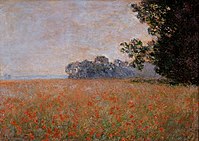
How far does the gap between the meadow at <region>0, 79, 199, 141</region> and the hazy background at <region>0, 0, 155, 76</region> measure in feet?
0.83

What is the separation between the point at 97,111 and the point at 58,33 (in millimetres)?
1146

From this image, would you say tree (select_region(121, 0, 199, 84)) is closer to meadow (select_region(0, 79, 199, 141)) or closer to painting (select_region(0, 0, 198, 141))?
painting (select_region(0, 0, 198, 141))

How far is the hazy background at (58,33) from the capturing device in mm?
4070

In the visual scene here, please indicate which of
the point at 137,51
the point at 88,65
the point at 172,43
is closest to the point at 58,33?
the point at 88,65

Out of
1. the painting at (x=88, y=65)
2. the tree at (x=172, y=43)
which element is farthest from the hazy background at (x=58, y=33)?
the tree at (x=172, y=43)

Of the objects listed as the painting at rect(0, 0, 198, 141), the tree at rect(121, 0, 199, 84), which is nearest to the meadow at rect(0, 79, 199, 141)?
the painting at rect(0, 0, 198, 141)

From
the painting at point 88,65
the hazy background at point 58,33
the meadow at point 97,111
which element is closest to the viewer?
the meadow at point 97,111

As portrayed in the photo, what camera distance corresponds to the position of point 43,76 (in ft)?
13.3

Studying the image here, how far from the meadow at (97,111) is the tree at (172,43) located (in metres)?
0.23

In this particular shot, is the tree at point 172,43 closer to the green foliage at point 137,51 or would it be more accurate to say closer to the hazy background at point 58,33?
the green foliage at point 137,51

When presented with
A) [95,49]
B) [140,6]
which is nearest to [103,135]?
[95,49]

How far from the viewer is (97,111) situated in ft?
12.1

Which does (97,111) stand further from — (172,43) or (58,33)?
(172,43)

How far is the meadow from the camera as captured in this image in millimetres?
3535
